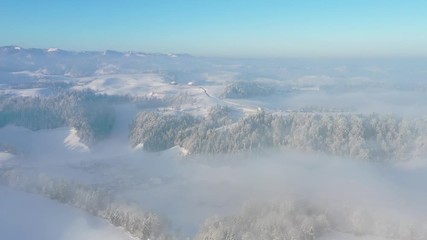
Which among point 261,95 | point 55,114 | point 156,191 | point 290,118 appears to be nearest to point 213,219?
point 156,191

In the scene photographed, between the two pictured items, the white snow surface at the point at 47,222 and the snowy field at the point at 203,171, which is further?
the snowy field at the point at 203,171

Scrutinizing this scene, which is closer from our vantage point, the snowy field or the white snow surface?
the white snow surface

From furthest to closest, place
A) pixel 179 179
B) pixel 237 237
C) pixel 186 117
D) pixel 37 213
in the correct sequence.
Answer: pixel 186 117 < pixel 179 179 < pixel 37 213 < pixel 237 237

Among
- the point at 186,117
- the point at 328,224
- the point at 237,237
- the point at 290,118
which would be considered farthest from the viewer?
the point at 186,117

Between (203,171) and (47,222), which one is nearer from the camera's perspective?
(47,222)

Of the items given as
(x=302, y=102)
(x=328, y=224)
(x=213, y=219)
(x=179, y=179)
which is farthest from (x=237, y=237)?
(x=302, y=102)

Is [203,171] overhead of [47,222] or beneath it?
beneath

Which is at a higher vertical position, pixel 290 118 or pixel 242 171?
pixel 290 118

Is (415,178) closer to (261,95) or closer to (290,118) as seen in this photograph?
(290,118)

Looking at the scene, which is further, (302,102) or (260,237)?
(302,102)

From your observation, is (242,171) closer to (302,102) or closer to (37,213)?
(37,213)
